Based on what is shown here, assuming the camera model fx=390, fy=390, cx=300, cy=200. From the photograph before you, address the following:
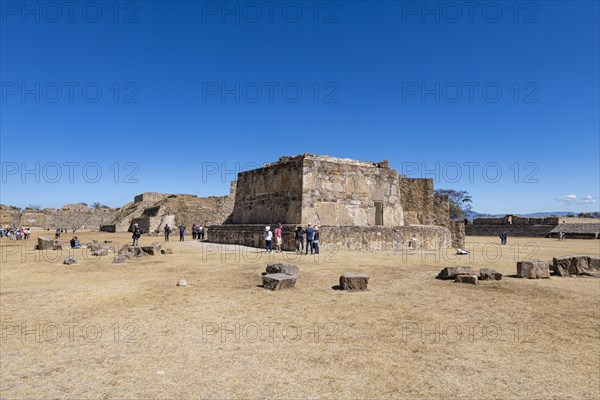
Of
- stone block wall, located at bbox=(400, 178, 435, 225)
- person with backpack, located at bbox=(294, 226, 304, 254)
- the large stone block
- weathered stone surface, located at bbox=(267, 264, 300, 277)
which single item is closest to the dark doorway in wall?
stone block wall, located at bbox=(400, 178, 435, 225)

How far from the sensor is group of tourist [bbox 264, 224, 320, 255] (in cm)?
1415

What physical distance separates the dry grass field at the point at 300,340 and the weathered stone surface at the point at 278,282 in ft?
0.68

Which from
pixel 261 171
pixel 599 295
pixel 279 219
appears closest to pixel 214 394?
pixel 599 295

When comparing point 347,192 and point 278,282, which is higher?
point 347,192

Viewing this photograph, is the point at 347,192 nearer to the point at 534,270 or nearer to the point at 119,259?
the point at 534,270

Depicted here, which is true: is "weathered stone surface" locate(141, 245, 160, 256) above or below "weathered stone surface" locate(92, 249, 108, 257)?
above

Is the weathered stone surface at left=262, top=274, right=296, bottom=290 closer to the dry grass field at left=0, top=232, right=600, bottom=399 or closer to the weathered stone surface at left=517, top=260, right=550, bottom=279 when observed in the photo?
the dry grass field at left=0, top=232, right=600, bottom=399

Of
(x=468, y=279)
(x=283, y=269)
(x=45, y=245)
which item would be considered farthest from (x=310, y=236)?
(x=45, y=245)

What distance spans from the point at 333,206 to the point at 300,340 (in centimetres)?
1261

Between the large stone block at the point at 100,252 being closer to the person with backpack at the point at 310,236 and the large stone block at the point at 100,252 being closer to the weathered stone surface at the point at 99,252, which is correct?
the weathered stone surface at the point at 99,252

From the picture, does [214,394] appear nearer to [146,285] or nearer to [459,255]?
[146,285]

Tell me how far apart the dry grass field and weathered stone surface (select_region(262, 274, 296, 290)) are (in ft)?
0.68

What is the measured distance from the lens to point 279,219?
17875 millimetres

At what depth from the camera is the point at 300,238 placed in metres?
14.9
